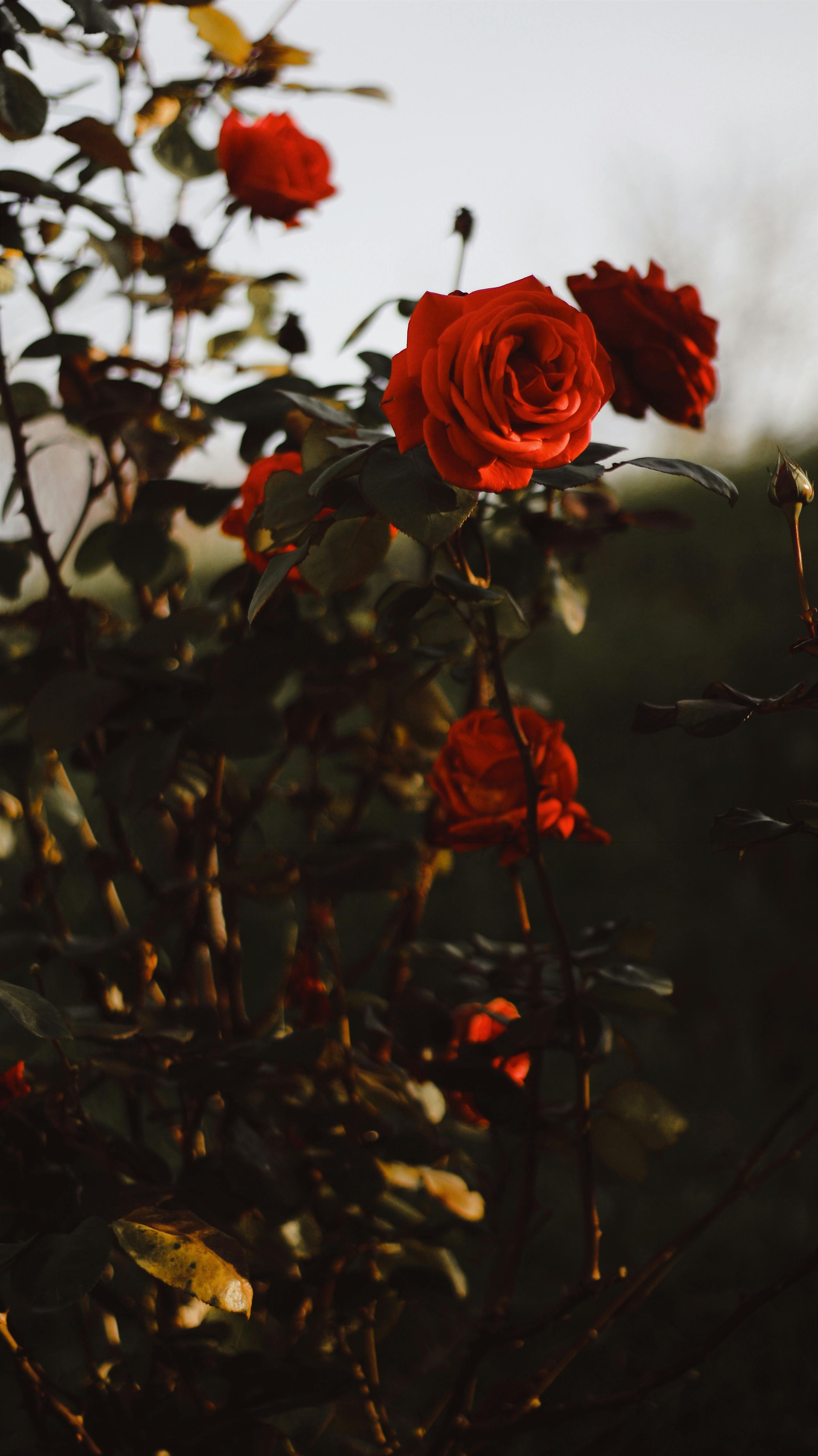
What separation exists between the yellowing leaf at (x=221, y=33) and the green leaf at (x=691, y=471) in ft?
1.71

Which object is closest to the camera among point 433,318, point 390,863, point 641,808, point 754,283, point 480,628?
point 433,318

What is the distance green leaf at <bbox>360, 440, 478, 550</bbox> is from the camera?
15.8 inches

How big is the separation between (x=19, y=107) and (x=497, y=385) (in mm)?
446

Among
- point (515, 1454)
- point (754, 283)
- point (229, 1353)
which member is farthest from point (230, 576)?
point (754, 283)

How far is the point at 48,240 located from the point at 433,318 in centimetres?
49

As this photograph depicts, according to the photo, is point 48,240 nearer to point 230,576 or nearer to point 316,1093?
point 230,576

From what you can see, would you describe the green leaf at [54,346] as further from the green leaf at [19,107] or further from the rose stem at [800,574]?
the rose stem at [800,574]

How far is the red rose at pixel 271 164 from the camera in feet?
2.31

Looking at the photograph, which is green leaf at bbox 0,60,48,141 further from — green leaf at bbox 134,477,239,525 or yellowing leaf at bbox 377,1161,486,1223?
yellowing leaf at bbox 377,1161,486,1223

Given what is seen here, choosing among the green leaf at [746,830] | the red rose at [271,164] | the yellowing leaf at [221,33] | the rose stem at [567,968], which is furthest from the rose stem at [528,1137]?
the yellowing leaf at [221,33]

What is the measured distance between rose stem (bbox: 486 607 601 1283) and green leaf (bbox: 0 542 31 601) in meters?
0.44

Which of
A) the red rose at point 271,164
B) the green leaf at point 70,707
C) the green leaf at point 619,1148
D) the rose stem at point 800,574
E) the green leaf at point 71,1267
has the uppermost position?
the red rose at point 271,164

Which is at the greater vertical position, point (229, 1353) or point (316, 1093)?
point (316, 1093)

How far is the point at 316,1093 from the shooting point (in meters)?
0.75
